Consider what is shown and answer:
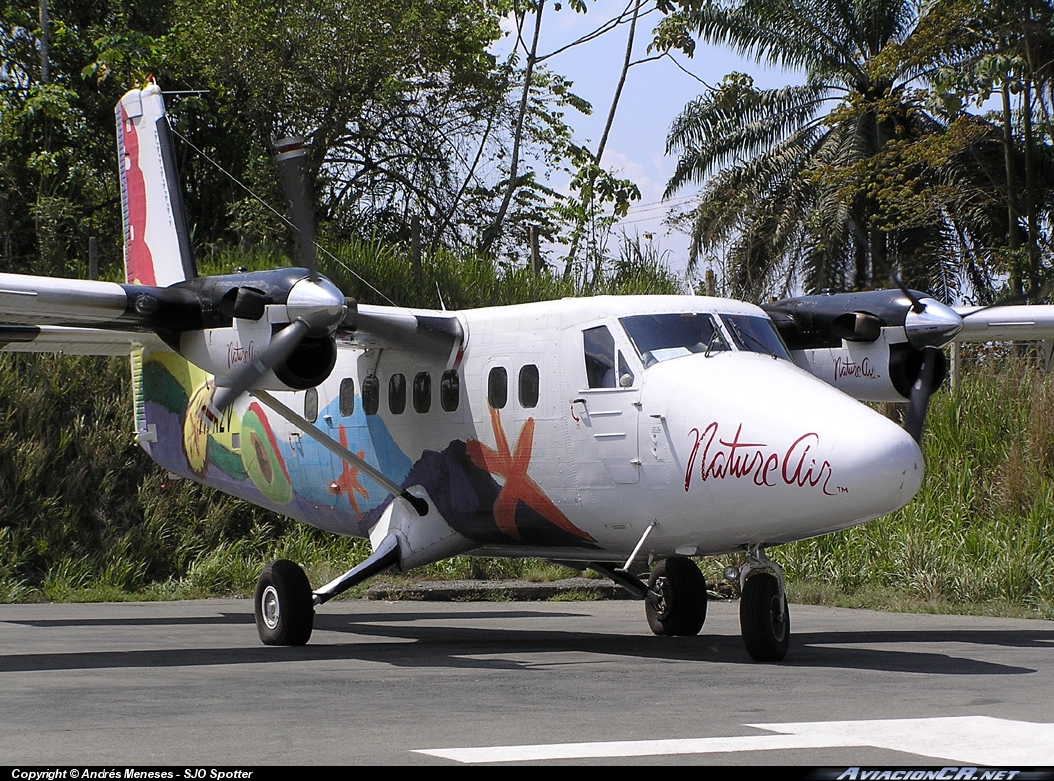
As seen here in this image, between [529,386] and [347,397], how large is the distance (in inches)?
102

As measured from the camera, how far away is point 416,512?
39.1 feet

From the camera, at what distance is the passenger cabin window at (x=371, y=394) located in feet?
41.1

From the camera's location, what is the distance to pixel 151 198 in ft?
45.8

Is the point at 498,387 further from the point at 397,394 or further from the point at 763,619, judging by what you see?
the point at 763,619

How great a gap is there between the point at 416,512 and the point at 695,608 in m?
2.70

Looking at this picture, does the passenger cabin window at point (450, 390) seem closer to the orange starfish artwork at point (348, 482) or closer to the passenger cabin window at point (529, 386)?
the passenger cabin window at point (529, 386)

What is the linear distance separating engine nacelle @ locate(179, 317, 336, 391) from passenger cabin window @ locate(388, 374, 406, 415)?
1544mm

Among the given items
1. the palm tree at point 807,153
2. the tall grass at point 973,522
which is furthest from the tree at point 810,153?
the tall grass at point 973,522

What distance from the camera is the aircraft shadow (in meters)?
9.60

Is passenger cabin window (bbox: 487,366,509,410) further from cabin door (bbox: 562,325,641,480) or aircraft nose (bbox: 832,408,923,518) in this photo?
aircraft nose (bbox: 832,408,923,518)

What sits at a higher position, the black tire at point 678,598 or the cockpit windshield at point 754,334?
the cockpit windshield at point 754,334

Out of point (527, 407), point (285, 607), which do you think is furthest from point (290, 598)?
point (527, 407)

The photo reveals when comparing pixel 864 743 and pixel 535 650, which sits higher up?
pixel 864 743

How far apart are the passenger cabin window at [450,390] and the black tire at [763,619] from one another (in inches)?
132
